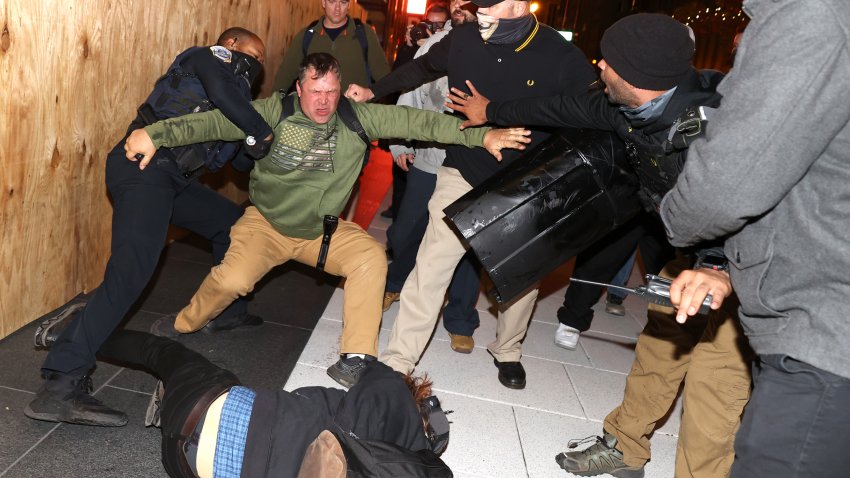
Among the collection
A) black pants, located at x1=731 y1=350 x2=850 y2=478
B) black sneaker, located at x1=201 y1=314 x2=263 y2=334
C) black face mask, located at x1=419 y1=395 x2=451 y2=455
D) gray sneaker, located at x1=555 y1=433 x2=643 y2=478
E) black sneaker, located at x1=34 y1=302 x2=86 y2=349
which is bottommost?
black sneaker, located at x1=201 y1=314 x2=263 y2=334

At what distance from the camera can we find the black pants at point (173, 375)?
5.83ft

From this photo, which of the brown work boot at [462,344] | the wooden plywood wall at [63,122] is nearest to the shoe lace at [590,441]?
the brown work boot at [462,344]

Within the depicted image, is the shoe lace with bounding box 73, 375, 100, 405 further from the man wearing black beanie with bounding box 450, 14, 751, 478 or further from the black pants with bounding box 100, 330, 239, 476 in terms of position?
the man wearing black beanie with bounding box 450, 14, 751, 478

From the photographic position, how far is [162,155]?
2809mm

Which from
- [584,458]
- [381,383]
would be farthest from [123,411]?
[584,458]

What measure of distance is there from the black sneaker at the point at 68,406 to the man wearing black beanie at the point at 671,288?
5.51 ft

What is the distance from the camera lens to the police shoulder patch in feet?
9.42

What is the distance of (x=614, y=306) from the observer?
450cm

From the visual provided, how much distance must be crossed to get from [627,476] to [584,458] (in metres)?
0.18

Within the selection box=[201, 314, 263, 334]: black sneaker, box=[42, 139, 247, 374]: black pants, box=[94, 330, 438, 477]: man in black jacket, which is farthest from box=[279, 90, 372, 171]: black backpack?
box=[94, 330, 438, 477]: man in black jacket

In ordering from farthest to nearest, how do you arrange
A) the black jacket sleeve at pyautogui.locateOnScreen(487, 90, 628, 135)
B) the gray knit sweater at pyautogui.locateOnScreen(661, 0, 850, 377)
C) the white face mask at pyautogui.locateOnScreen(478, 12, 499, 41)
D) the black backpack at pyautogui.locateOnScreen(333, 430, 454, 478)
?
the white face mask at pyautogui.locateOnScreen(478, 12, 499, 41) < the black jacket sleeve at pyautogui.locateOnScreen(487, 90, 628, 135) < the black backpack at pyautogui.locateOnScreen(333, 430, 454, 478) < the gray knit sweater at pyautogui.locateOnScreen(661, 0, 850, 377)

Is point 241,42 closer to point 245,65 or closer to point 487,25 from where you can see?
point 245,65

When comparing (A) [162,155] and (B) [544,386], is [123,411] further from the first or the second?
(B) [544,386]

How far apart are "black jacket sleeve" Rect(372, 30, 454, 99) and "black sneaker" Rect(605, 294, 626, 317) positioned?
2062 mm
